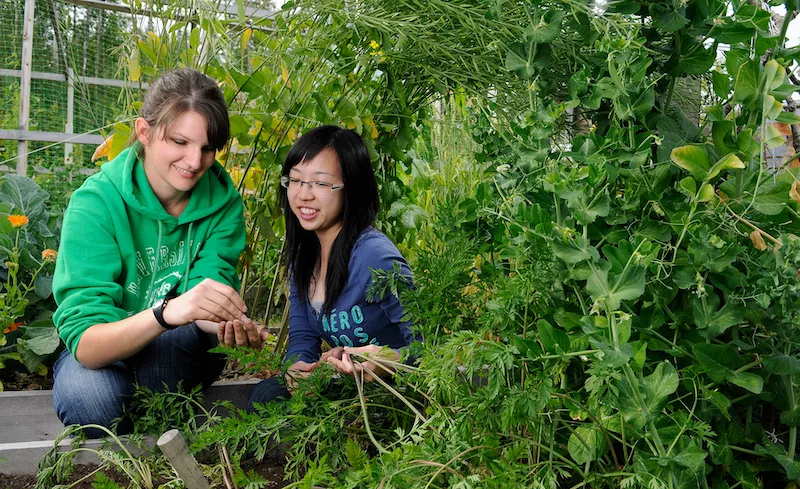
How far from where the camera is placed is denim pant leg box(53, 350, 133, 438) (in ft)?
4.93

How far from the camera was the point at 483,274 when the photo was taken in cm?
120

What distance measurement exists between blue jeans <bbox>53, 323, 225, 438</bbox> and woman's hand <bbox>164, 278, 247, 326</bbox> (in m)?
0.15

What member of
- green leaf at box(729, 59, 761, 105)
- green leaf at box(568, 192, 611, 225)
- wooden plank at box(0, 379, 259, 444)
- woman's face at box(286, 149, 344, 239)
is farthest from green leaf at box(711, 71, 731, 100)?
wooden plank at box(0, 379, 259, 444)

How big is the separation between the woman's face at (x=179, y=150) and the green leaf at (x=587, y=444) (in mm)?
1097

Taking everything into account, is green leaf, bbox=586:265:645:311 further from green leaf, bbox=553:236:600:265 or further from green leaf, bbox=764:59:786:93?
green leaf, bbox=764:59:786:93

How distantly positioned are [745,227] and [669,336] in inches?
7.8

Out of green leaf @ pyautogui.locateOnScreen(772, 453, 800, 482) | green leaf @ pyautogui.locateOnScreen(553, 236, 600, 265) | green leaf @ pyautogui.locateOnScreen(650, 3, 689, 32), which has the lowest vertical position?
green leaf @ pyautogui.locateOnScreen(772, 453, 800, 482)

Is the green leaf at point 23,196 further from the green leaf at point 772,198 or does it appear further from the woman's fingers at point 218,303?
the green leaf at point 772,198

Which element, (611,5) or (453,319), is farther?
(453,319)

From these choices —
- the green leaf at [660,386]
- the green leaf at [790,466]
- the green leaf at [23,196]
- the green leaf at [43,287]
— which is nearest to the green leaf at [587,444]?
the green leaf at [660,386]

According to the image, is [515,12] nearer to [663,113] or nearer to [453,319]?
[663,113]

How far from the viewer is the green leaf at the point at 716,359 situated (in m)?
0.90

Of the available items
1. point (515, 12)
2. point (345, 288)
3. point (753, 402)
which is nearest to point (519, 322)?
point (753, 402)

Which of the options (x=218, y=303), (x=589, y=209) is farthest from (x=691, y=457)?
(x=218, y=303)
